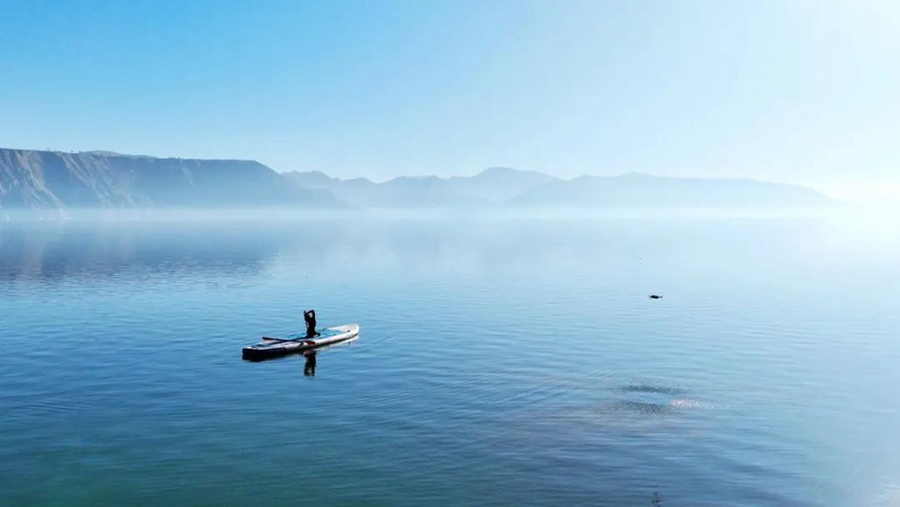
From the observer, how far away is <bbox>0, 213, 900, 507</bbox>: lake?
28.7m

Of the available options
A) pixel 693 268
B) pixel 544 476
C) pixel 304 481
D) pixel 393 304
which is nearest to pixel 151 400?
pixel 304 481

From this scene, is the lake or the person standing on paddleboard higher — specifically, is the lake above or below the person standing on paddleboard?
below

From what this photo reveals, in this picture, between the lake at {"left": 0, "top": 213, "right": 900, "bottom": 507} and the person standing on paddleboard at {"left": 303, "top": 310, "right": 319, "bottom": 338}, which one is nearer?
the lake at {"left": 0, "top": 213, "right": 900, "bottom": 507}

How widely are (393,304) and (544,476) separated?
51289 mm

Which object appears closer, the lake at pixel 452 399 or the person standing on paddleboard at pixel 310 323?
→ the lake at pixel 452 399

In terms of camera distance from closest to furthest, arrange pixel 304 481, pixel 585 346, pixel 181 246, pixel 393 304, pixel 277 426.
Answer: pixel 304 481 < pixel 277 426 < pixel 585 346 < pixel 393 304 < pixel 181 246

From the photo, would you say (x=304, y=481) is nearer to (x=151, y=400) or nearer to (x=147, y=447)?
(x=147, y=447)

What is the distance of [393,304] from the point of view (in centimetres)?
7938

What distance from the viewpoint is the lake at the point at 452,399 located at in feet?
94.1

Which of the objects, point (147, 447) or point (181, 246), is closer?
point (147, 447)

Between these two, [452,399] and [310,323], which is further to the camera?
[310,323]

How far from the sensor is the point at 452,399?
40.7 m

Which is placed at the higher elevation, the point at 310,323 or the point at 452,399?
the point at 310,323

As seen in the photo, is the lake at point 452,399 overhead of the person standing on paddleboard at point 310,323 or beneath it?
beneath
